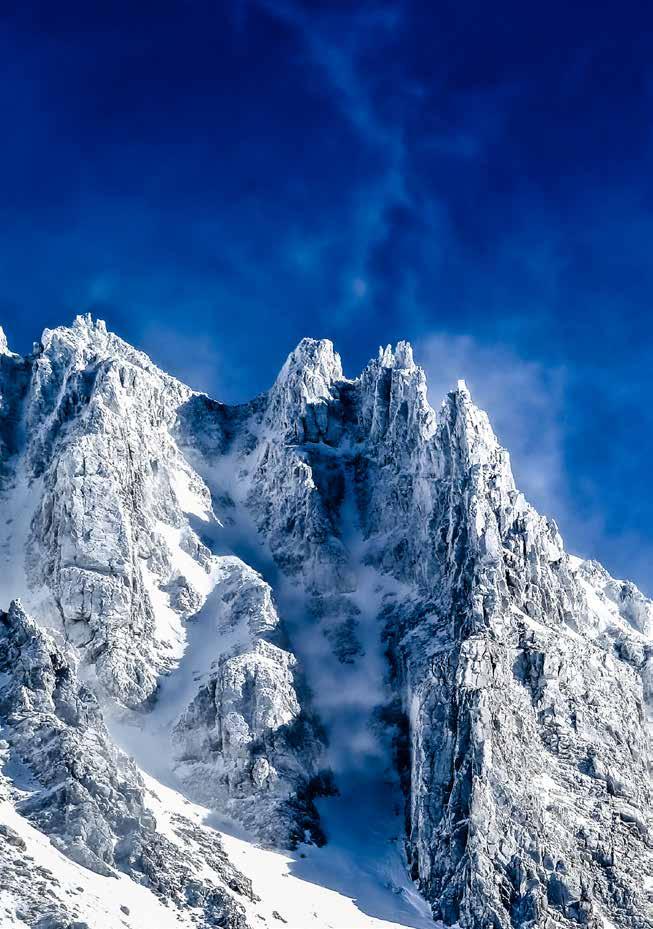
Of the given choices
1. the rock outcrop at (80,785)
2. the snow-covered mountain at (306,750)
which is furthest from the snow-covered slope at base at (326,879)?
the rock outcrop at (80,785)

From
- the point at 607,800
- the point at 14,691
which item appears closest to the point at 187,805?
the point at 14,691

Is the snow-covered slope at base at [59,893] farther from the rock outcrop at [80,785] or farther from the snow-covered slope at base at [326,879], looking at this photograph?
the snow-covered slope at base at [326,879]

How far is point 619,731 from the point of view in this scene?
573ft

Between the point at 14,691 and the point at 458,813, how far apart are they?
62.8 metres

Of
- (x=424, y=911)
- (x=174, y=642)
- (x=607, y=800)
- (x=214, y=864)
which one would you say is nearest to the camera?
(x=214, y=864)

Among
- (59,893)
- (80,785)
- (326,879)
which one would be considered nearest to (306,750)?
(326,879)

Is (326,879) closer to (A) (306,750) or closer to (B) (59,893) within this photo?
(A) (306,750)

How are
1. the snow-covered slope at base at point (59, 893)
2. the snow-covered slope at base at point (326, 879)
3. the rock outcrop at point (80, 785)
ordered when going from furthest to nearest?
the snow-covered slope at base at point (326, 879), the rock outcrop at point (80, 785), the snow-covered slope at base at point (59, 893)

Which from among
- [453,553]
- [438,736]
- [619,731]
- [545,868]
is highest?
[453,553]

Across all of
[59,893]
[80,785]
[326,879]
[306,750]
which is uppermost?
[306,750]

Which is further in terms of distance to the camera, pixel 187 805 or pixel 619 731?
pixel 619 731

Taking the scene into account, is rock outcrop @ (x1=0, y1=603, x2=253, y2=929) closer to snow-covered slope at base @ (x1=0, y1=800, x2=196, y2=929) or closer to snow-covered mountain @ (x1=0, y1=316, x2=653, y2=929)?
snow-covered mountain @ (x1=0, y1=316, x2=653, y2=929)

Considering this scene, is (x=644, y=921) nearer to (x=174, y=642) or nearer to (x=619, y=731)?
(x=619, y=731)

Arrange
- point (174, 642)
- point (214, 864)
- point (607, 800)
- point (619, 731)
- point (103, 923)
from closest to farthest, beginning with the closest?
point (103, 923)
point (214, 864)
point (607, 800)
point (619, 731)
point (174, 642)
